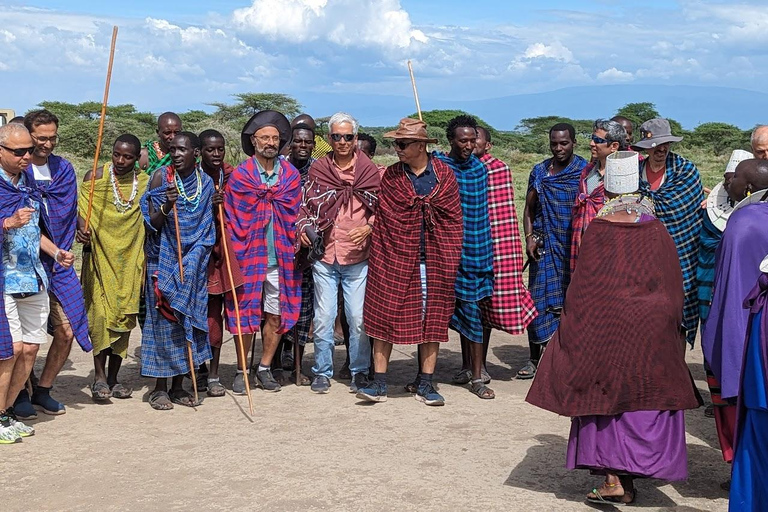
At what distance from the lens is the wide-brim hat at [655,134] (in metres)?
7.35

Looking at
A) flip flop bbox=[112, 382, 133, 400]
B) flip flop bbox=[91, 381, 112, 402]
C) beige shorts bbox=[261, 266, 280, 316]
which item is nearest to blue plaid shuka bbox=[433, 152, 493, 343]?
beige shorts bbox=[261, 266, 280, 316]

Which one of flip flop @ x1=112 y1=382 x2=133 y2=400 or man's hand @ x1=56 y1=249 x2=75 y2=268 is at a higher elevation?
man's hand @ x1=56 y1=249 x2=75 y2=268

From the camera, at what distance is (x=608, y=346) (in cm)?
520

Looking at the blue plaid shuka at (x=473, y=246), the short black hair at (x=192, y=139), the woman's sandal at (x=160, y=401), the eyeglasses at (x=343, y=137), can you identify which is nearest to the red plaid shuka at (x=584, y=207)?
the blue plaid shuka at (x=473, y=246)

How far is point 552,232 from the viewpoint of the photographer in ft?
26.8

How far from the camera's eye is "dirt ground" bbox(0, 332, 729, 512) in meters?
5.32

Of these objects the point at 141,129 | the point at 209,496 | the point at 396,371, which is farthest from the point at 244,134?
the point at 141,129

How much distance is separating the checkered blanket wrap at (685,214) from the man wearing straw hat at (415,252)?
1.56 meters

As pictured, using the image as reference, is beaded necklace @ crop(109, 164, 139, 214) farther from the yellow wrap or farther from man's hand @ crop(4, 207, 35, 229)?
man's hand @ crop(4, 207, 35, 229)

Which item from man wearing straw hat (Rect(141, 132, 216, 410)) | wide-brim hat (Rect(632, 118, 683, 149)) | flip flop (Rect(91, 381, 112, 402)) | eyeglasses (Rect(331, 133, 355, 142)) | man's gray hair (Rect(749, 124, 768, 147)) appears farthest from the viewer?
eyeglasses (Rect(331, 133, 355, 142))

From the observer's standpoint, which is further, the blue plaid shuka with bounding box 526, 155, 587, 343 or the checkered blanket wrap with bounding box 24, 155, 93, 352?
the blue plaid shuka with bounding box 526, 155, 587, 343

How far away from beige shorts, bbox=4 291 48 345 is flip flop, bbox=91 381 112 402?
926 millimetres

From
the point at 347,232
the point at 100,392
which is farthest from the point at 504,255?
the point at 100,392

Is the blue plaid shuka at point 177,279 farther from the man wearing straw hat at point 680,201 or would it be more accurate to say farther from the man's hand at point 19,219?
the man wearing straw hat at point 680,201
